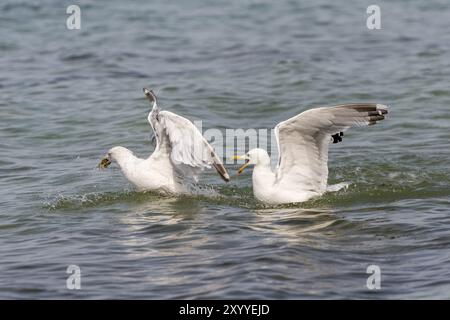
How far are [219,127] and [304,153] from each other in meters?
4.59

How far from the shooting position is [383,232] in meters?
9.29

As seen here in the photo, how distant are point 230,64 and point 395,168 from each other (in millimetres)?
7429

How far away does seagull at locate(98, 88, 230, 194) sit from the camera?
33.3 ft

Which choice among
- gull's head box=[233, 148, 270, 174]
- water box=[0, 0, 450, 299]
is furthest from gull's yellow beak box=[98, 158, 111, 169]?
gull's head box=[233, 148, 270, 174]

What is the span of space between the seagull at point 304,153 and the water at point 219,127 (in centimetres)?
20

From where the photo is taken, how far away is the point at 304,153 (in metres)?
10.2

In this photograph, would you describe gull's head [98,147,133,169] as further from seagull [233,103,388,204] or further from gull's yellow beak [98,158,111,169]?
seagull [233,103,388,204]

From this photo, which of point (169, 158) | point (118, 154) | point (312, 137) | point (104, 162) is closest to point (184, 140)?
point (169, 158)

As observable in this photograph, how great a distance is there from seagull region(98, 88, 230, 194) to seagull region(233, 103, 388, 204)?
54 cm

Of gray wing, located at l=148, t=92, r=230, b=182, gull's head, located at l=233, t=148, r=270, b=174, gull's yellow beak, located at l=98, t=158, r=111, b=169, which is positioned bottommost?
gull's yellow beak, located at l=98, t=158, r=111, b=169

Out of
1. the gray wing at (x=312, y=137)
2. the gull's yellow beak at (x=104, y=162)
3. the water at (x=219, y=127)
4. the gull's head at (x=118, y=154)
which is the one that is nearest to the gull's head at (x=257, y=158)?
the gray wing at (x=312, y=137)

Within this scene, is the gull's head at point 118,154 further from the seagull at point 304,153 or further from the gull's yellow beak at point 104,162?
the seagull at point 304,153

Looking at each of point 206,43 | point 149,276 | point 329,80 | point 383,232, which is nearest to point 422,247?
point 383,232

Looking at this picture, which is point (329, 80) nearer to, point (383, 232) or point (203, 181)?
point (203, 181)
